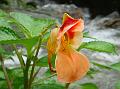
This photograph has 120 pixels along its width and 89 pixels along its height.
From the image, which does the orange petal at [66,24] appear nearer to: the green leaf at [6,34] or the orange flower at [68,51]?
the orange flower at [68,51]

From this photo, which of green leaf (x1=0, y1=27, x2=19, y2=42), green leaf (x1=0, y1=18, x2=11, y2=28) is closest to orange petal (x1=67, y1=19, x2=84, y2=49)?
green leaf (x1=0, y1=27, x2=19, y2=42)

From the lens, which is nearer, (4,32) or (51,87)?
(4,32)

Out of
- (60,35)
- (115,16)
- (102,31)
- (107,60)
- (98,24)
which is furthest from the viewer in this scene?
(115,16)

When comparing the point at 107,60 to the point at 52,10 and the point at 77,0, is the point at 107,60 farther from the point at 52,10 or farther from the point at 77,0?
the point at 77,0

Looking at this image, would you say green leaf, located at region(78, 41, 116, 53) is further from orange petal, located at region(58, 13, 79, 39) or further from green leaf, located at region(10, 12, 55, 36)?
orange petal, located at region(58, 13, 79, 39)

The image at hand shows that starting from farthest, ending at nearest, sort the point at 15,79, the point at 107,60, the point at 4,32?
1. the point at 107,60
2. the point at 15,79
3. the point at 4,32

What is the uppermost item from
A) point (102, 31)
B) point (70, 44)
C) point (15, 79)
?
point (70, 44)

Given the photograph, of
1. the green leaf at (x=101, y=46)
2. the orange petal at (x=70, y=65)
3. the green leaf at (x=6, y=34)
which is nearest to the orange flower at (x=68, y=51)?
the orange petal at (x=70, y=65)

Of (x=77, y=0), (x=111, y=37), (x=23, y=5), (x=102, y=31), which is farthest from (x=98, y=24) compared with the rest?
(x=77, y=0)
